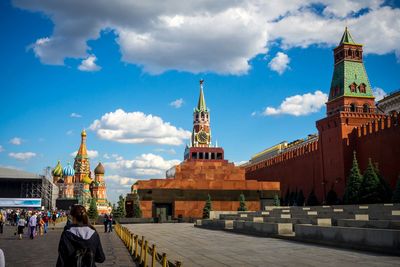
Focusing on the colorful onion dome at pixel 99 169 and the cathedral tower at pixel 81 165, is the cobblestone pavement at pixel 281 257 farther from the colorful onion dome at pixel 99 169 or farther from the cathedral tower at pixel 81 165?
the cathedral tower at pixel 81 165

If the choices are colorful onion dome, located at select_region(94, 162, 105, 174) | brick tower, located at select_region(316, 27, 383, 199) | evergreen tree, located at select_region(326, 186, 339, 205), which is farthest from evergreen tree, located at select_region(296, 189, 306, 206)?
colorful onion dome, located at select_region(94, 162, 105, 174)

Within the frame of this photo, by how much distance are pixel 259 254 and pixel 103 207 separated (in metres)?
95.1

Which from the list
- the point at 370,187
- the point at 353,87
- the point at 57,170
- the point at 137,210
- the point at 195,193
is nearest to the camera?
the point at 370,187

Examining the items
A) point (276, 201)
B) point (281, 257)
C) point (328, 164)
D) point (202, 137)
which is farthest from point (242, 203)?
point (202, 137)

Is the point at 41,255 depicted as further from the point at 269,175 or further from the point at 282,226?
the point at 269,175

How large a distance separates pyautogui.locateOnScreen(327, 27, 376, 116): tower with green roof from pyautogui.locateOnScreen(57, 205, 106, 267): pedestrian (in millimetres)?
47297

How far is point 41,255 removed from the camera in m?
12.8

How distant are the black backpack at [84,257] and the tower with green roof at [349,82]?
4740 centimetres

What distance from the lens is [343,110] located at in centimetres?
4841

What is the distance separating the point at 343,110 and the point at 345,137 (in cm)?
445

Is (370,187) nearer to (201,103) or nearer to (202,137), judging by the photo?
(202,137)

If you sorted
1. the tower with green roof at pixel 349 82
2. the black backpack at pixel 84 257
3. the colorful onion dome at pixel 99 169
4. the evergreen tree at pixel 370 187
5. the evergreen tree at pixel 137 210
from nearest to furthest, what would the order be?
the black backpack at pixel 84 257
the evergreen tree at pixel 370 187
the evergreen tree at pixel 137 210
the tower with green roof at pixel 349 82
the colorful onion dome at pixel 99 169

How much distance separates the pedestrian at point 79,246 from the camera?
13.5 ft

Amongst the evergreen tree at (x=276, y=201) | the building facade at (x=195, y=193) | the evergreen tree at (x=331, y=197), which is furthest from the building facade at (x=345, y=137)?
the building facade at (x=195, y=193)
